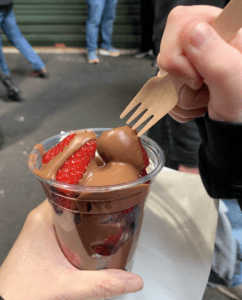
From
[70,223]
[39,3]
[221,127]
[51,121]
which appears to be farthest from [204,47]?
[39,3]

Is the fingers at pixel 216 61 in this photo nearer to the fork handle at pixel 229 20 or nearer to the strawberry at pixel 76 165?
the fork handle at pixel 229 20

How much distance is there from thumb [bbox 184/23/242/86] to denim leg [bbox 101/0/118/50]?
379 centimetres

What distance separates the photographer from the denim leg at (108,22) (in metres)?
3.68

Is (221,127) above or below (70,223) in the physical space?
above

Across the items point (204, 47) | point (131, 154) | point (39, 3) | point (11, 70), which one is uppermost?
point (204, 47)

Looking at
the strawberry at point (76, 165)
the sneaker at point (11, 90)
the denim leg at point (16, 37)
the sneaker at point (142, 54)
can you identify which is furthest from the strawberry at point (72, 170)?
the sneaker at point (142, 54)

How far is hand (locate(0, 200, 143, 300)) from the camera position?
0.56 meters

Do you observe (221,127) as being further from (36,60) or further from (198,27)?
(36,60)

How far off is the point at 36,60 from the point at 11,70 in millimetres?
591

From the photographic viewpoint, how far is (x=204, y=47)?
0.44 metres

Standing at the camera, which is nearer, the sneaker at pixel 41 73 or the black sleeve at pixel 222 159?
the black sleeve at pixel 222 159

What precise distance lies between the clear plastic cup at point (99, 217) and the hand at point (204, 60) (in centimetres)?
19

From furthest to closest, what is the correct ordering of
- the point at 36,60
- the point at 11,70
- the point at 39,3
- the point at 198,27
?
the point at 39,3 → the point at 11,70 → the point at 36,60 → the point at 198,27

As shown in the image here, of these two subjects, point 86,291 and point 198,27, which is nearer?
point 198,27
